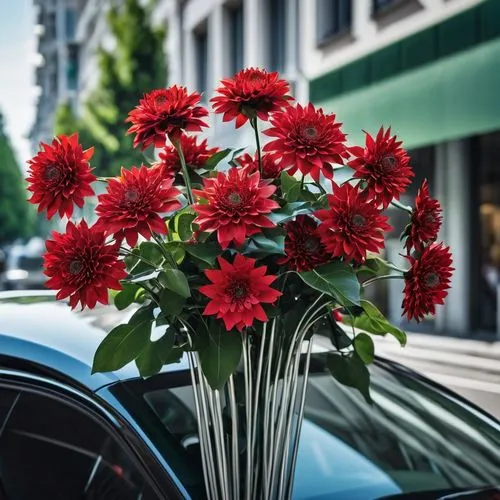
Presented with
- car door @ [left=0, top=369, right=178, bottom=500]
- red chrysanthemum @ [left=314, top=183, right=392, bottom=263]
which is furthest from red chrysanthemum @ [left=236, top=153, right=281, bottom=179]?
car door @ [left=0, top=369, right=178, bottom=500]

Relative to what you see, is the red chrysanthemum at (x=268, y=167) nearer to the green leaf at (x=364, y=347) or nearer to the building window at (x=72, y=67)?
the green leaf at (x=364, y=347)

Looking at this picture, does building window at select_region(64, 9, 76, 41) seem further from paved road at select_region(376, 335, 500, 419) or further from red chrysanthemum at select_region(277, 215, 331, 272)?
red chrysanthemum at select_region(277, 215, 331, 272)

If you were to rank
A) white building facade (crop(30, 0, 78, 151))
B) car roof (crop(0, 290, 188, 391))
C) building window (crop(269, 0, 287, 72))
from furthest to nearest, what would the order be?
white building facade (crop(30, 0, 78, 151)) → building window (crop(269, 0, 287, 72)) → car roof (crop(0, 290, 188, 391))

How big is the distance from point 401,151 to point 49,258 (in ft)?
2.76

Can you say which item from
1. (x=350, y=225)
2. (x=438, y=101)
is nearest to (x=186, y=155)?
(x=350, y=225)

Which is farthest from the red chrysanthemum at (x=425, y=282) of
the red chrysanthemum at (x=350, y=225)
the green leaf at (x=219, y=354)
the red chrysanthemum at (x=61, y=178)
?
the red chrysanthemum at (x=61, y=178)

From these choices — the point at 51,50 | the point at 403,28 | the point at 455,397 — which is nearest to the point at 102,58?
the point at 403,28

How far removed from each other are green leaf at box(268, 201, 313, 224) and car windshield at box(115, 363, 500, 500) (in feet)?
1.77

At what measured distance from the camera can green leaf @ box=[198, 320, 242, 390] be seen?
6.09ft

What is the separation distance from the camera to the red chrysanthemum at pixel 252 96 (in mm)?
2059

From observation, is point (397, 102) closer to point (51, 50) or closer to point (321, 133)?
point (321, 133)

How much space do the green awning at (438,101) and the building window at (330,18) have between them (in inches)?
69.6

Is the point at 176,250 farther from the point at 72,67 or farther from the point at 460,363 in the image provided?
the point at 72,67

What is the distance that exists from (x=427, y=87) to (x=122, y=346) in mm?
12220
